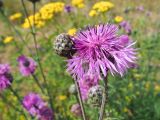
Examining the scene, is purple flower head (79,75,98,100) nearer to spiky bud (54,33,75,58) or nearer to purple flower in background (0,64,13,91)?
purple flower in background (0,64,13,91)

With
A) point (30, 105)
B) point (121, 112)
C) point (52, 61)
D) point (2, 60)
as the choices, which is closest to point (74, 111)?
point (30, 105)

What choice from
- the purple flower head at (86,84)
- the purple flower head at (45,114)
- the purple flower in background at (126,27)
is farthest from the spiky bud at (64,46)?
the purple flower in background at (126,27)

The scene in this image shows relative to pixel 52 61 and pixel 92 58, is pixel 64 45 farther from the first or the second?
pixel 52 61

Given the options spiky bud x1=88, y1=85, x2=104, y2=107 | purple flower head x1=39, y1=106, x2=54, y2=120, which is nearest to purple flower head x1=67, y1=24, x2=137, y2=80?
spiky bud x1=88, y1=85, x2=104, y2=107

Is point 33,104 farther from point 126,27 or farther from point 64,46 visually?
point 64,46

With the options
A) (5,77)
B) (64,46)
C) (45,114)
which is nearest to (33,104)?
(45,114)

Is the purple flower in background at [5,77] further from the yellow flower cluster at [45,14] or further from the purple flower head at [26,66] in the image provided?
the yellow flower cluster at [45,14]
